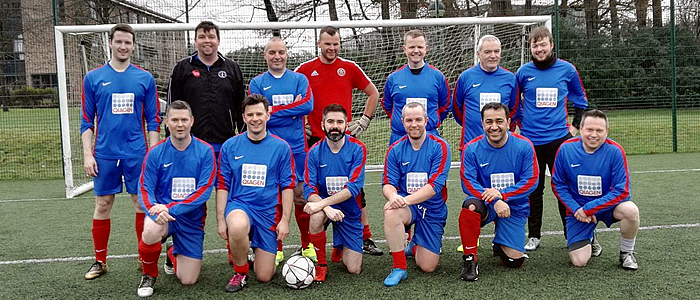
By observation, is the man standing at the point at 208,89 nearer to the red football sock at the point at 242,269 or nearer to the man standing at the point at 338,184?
the red football sock at the point at 242,269

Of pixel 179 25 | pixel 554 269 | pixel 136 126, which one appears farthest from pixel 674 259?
pixel 179 25

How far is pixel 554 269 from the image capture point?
12.3 feet

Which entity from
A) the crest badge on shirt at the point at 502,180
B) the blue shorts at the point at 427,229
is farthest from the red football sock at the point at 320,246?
the crest badge on shirt at the point at 502,180

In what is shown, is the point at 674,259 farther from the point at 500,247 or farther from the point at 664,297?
the point at 500,247

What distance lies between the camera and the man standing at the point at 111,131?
3.94 m

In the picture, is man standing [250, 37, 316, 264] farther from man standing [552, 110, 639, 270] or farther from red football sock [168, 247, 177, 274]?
man standing [552, 110, 639, 270]

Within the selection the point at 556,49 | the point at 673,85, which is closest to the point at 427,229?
the point at 556,49

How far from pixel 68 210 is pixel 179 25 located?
259 cm

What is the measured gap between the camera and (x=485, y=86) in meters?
4.37

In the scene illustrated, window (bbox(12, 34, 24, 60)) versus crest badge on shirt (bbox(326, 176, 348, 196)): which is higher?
window (bbox(12, 34, 24, 60))

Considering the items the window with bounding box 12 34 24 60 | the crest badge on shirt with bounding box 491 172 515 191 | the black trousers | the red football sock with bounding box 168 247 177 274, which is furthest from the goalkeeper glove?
the window with bounding box 12 34 24 60

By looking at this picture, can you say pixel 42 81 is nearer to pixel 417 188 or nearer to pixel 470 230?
pixel 417 188

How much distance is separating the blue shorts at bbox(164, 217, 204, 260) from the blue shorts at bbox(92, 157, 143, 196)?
0.55m

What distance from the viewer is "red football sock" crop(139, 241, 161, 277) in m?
3.47
